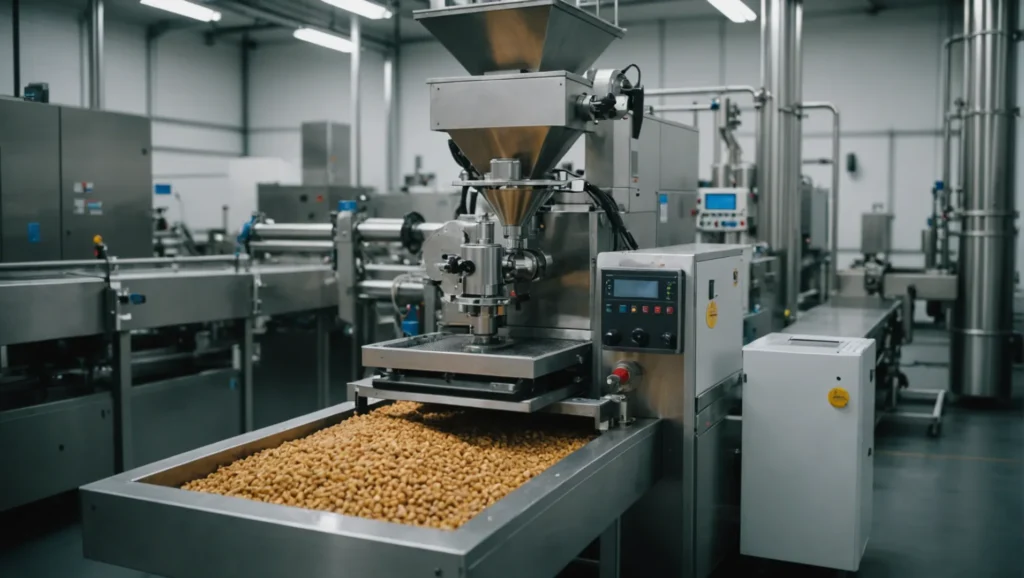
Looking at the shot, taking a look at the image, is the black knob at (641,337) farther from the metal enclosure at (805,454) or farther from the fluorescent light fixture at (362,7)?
the fluorescent light fixture at (362,7)

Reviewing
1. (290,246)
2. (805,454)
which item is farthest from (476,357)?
(290,246)

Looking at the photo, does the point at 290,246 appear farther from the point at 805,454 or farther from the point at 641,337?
the point at 805,454

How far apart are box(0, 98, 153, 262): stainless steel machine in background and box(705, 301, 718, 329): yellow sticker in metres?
3.63

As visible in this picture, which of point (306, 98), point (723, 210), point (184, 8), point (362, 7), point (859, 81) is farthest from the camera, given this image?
point (306, 98)

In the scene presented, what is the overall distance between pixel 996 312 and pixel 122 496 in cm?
558

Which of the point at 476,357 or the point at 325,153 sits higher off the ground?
the point at 325,153

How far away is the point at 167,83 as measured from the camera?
34.3ft

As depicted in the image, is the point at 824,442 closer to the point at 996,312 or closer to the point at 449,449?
the point at 449,449

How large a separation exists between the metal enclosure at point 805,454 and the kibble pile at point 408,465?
28.5 inches

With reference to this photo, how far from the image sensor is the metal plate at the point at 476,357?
2201mm

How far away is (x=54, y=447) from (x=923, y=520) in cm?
355

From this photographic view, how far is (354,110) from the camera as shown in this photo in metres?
8.76

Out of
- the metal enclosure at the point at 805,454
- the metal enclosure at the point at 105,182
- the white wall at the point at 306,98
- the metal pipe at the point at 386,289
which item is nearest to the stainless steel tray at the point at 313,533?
the metal enclosure at the point at 805,454

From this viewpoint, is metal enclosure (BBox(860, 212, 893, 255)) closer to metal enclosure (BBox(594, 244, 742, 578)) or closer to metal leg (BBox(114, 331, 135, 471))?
metal enclosure (BBox(594, 244, 742, 578))
